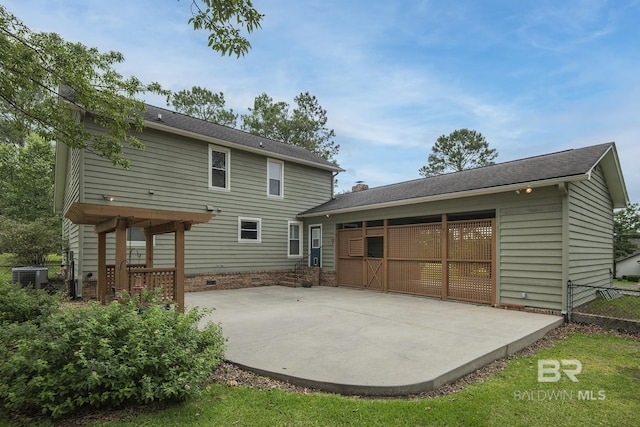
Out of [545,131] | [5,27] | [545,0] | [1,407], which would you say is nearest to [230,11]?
[5,27]

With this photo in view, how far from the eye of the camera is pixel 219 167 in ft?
37.8

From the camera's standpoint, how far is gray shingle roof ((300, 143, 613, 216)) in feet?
23.8

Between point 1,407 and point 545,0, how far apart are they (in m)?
12.4

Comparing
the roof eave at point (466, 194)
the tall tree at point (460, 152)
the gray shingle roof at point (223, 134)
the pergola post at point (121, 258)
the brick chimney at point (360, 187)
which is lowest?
the pergola post at point (121, 258)

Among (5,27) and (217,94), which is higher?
(217,94)

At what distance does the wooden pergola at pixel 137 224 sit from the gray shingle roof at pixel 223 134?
514 centimetres

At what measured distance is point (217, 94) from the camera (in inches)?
955

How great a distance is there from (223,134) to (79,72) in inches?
249

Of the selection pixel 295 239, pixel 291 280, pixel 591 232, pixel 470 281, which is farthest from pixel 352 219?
pixel 591 232

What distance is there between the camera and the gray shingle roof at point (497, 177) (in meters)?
7.26

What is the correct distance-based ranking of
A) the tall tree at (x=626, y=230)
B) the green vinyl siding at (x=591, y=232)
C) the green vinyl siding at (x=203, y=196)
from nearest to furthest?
the green vinyl siding at (x=591, y=232) → the green vinyl siding at (x=203, y=196) → the tall tree at (x=626, y=230)

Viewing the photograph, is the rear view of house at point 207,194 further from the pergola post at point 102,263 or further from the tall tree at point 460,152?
the tall tree at point 460,152

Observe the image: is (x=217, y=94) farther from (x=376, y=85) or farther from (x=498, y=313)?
(x=498, y=313)

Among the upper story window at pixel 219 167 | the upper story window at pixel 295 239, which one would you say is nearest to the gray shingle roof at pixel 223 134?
the upper story window at pixel 219 167
